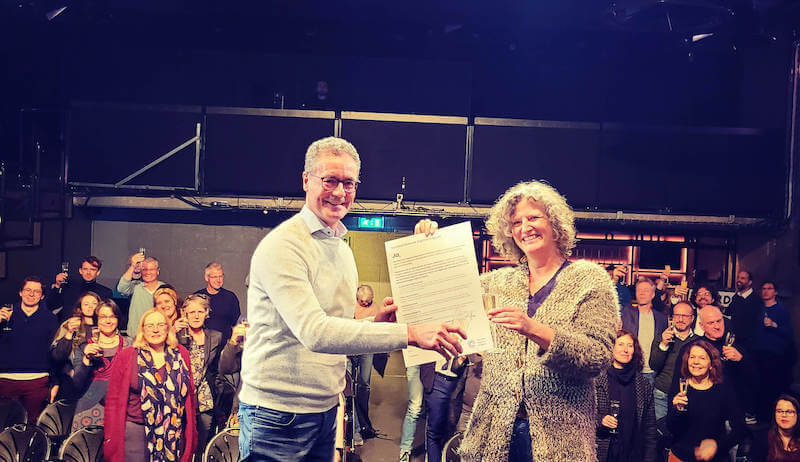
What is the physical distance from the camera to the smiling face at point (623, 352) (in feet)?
17.4

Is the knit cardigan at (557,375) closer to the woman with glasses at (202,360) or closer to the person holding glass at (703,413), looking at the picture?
the person holding glass at (703,413)

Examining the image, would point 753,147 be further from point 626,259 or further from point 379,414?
point 379,414

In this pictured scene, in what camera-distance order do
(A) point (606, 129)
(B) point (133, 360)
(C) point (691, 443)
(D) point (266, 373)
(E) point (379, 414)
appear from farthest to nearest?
(A) point (606, 129)
(E) point (379, 414)
(C) point (691, 443)
(B) point (133, 360)
(D) point (266, 373)

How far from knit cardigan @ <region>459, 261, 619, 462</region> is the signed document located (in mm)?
141

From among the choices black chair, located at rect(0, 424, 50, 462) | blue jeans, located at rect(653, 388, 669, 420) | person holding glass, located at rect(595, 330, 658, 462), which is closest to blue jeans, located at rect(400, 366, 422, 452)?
person holding glass, located at rect(595, 330, 658, 462)

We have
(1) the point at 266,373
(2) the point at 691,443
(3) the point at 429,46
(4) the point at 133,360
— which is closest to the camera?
(1) the point at 266,373

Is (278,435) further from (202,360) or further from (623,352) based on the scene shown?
(202,360)

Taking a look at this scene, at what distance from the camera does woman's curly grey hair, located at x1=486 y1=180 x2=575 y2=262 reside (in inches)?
100

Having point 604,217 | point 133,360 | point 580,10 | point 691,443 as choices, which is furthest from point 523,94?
point 133,360

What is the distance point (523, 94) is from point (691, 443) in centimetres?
766

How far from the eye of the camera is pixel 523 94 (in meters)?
11.8

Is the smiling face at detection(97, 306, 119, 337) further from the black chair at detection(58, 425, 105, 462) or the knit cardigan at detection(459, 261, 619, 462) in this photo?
the knit cardigan at detection(459, 261, 619, 462)

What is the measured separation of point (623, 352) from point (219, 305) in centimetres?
483

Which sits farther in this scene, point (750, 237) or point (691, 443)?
point (750, 237)
